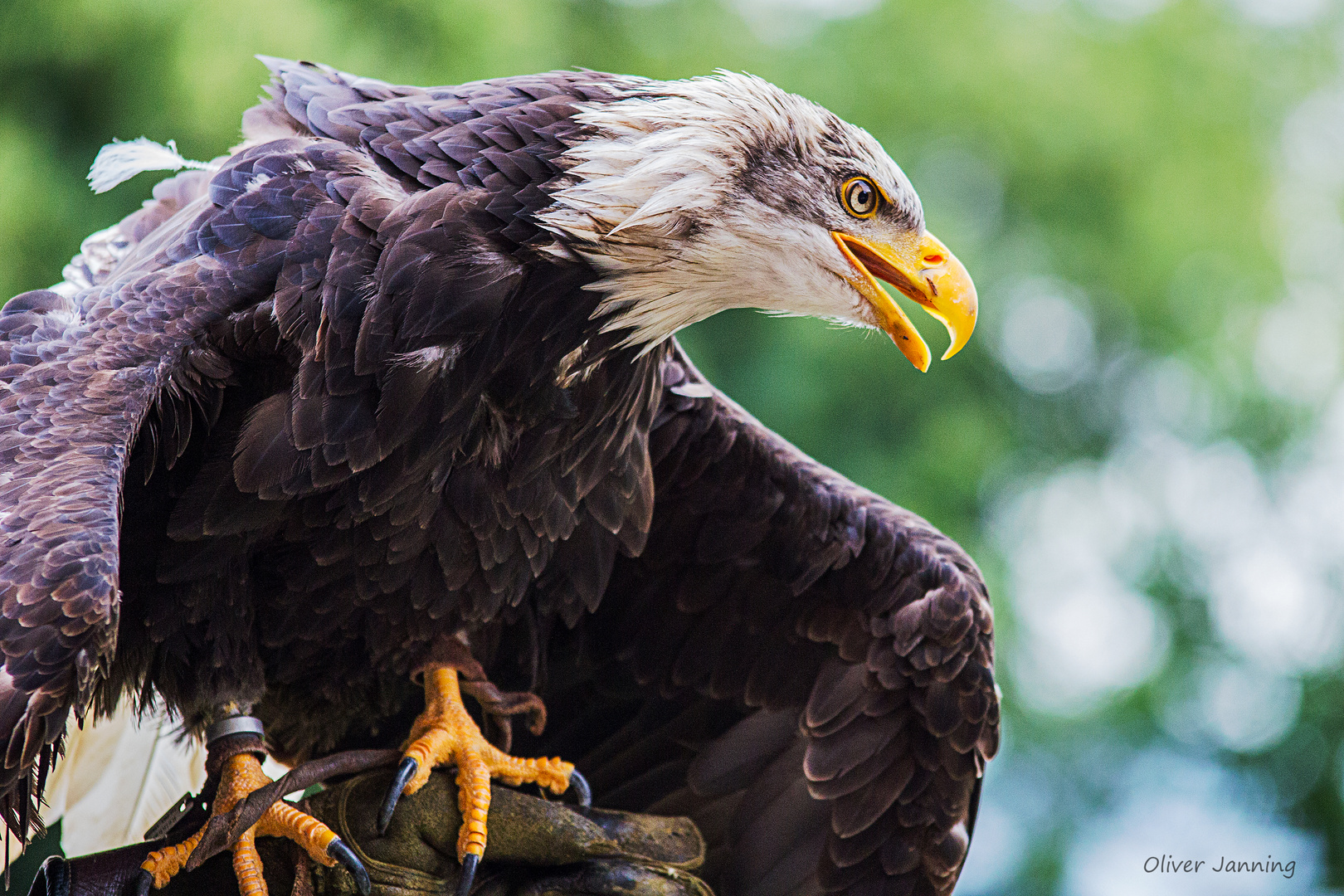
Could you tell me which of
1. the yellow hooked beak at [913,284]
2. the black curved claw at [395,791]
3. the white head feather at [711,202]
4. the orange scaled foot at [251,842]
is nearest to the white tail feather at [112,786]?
the orange scaled foot at [251,842]

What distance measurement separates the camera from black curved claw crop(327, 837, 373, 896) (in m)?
2.31

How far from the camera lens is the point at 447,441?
218 cm

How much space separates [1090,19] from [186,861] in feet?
20.1

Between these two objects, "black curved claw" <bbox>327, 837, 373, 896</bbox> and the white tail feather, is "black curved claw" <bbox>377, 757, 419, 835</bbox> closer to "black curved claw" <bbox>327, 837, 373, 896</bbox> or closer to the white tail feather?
"black curved claw" <bbox>327, 837, 373, 896</bbox>

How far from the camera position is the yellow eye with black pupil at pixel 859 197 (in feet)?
7.36

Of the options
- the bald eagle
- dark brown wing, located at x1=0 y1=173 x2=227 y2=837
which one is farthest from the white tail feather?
dark brown wing, located at x1=0 y1=173 x2=227 y2=837

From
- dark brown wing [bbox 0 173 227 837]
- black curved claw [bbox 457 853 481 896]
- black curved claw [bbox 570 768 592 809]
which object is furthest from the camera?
→ black curved claw [bbox 570 768 592 809]

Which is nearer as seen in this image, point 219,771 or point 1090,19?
point 219,771

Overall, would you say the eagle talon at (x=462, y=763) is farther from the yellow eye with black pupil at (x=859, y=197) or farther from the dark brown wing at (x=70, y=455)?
the yellow eye with black pupil at (x=859, y=197)

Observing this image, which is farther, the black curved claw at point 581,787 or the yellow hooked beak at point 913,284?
the black curved claw at point 581,787

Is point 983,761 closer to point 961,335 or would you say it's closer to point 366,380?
point 961,335

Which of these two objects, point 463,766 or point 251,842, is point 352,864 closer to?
A: point 251,842

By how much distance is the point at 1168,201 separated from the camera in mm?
6324

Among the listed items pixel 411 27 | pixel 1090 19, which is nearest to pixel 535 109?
pixel 411 27
